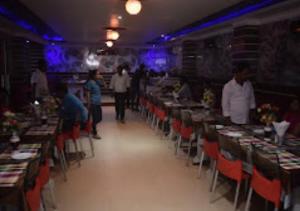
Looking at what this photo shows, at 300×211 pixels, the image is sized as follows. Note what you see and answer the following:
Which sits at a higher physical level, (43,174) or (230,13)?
(230,13)

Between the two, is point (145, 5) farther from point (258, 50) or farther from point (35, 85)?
point (35, 85)

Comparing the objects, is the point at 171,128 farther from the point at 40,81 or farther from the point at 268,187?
the point at 268,187

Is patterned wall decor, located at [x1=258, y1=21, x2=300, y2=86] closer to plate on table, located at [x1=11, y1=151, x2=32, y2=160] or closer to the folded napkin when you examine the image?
the folded napkin

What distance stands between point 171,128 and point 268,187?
4517 millimetres

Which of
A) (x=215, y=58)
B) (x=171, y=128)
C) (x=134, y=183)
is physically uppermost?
(x=215, y=58)

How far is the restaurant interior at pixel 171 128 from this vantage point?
3.47m

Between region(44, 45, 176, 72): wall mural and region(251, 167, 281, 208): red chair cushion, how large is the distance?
1531cm

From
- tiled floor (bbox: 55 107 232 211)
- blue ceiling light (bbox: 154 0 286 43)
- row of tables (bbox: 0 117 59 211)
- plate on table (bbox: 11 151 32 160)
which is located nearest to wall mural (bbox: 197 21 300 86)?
blue ceiling light (bbox: 154 0 286 43)

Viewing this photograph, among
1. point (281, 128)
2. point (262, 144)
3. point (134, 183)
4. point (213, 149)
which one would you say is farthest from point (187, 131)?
point (281, 128)

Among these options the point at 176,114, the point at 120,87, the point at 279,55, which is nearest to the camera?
the point at 176,114

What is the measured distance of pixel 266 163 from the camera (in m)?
3.11

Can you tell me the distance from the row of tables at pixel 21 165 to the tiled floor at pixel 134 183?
90 centimetres

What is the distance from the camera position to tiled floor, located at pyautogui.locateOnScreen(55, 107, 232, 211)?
4.15 metres

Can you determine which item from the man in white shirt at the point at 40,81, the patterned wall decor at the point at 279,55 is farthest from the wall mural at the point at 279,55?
the man in white shirt at the point at 40,81
